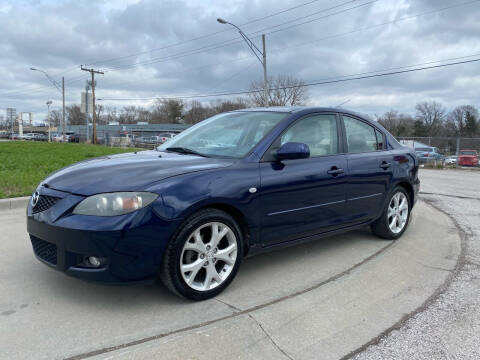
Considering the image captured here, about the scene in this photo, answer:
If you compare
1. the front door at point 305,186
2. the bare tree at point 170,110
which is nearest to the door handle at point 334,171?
the front door at point 305,186

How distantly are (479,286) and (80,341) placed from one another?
10.9ft

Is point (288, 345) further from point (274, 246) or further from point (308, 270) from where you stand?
point (308, 270)

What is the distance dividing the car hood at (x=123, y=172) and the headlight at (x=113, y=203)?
0.05 meters

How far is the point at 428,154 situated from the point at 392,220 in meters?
19.4

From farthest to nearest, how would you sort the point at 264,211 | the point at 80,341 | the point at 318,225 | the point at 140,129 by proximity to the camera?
the point at 140,129
the point at 318,225
the point at 264,211
the point at 80,341

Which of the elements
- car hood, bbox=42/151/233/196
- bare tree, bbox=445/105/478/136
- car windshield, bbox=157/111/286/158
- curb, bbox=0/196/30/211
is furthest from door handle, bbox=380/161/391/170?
bare tree, bbox=445/105/478/136

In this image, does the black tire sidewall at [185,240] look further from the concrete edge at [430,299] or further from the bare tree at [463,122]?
the bare tree at [463,122]

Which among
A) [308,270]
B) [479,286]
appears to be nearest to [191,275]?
[308,270]

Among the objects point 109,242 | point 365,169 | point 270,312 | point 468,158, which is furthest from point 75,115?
point 270,312

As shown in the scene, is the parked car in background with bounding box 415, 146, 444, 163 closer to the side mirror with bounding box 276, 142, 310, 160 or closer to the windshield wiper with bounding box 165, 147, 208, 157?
the side mirror with bounding box 276, 142, 310, 160

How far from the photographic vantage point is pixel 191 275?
2.99m

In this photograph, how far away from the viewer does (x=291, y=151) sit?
344cm

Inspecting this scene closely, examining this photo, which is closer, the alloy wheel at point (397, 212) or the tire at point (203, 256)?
the tire at point (203, 256)

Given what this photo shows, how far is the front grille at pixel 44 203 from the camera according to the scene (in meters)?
2.96
